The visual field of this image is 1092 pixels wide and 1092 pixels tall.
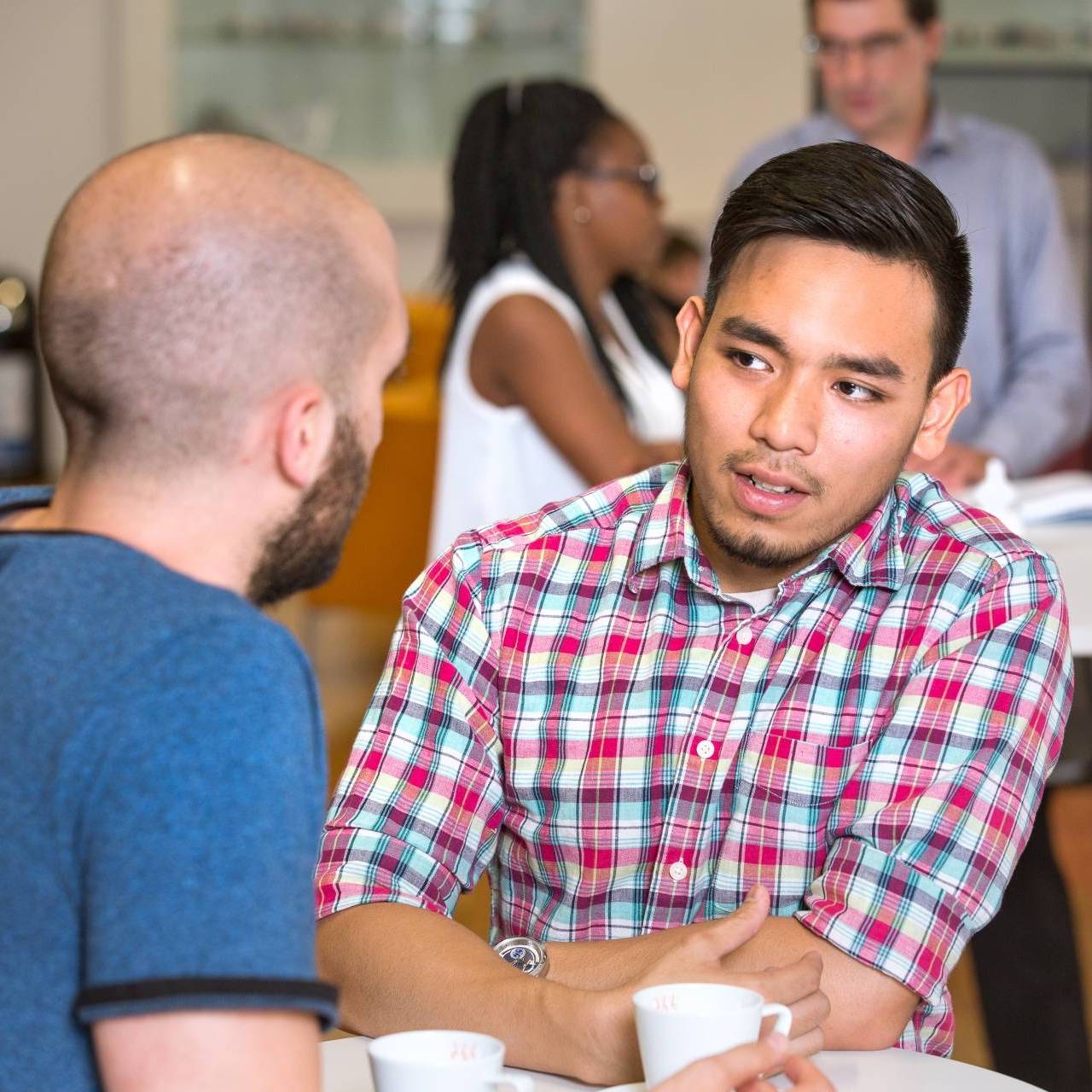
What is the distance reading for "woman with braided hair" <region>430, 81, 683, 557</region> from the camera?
2.57 m

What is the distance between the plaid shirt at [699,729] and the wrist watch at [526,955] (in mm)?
93

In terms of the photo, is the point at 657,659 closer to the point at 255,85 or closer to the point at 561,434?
the point at 561,434

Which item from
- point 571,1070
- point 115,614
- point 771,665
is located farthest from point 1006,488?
point 115,614

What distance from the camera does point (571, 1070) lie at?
955mm

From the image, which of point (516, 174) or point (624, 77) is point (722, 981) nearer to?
point (516, 174)

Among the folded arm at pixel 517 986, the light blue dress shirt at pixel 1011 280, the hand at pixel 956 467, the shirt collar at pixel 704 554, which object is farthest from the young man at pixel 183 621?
the light blue dress shirt at pixel 1011 280

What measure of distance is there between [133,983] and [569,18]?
19.6 ft

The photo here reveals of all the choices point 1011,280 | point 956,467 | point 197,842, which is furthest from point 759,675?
point 1011,280

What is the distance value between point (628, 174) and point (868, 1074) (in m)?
2.08

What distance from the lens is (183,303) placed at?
0.76 meters

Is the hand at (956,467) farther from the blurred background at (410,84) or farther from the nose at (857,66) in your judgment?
the blurred background at (410,84)

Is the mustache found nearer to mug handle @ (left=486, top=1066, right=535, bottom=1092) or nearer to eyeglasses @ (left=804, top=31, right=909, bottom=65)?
mug handle @ (left=486, top=1066, right=535, bottom=1092)

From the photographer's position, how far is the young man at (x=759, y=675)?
113cm

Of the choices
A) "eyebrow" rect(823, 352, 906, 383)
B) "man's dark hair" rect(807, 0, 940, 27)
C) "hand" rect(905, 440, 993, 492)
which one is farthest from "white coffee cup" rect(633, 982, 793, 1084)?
"man's dark hair" rect(807, 0, 940, 27)
